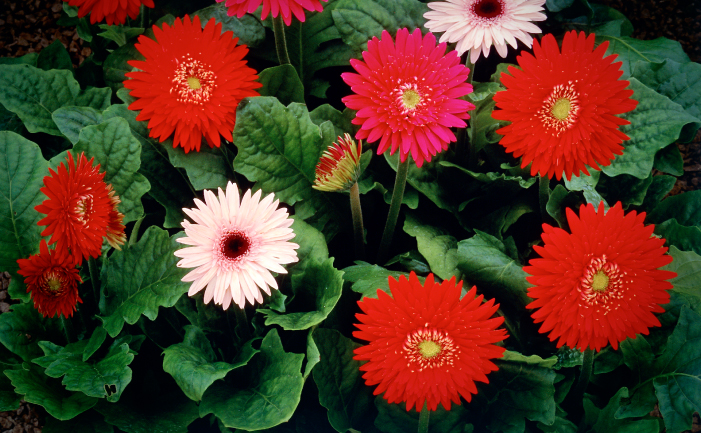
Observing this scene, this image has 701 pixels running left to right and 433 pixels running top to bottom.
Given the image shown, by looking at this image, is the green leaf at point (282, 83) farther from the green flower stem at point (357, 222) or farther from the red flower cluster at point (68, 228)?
the red flower cluster at point (68, 228)

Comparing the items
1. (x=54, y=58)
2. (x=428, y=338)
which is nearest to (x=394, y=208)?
(x=428, y=338)

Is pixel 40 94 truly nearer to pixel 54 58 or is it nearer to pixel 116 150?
pixel 54 58

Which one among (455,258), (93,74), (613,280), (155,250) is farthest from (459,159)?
(93,74)

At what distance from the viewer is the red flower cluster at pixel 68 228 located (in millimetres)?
746

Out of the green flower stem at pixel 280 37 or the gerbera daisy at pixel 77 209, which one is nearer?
the gerbera daisy at pixel 77 209

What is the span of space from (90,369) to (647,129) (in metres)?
1.11

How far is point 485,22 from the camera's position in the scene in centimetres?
92

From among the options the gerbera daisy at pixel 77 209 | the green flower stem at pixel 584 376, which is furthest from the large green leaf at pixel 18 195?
the green flower stem at pixel 584 376

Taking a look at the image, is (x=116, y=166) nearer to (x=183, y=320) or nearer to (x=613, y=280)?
(x=183, y=320)

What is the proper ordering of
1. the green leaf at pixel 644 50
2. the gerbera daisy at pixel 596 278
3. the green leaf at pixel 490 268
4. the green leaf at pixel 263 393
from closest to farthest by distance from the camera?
the gerbera daisy at pixel 596 278
the green leaf at pixel 263 393
the green leaf at pixel 490 268
the green leaf at pixel 644 50

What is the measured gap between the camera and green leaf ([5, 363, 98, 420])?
87 centimetres

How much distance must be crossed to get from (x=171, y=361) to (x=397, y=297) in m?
0.37

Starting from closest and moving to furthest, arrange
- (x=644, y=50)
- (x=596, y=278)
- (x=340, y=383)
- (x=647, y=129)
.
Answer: (x=596, y=278) < (x=340, y=383) < (x=647, y=129) < (x=644, y=50)

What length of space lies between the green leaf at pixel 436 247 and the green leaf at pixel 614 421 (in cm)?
32
